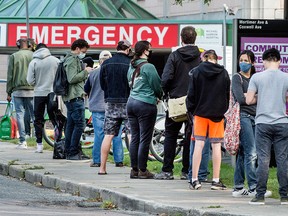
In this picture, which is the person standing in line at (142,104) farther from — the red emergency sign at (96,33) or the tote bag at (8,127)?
the red emergency sign at (96,33)

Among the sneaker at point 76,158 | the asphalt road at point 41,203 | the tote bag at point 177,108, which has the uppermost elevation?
the tote bag at point 177,108

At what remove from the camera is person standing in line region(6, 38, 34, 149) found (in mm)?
21281

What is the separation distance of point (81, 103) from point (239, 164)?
529 centimetres

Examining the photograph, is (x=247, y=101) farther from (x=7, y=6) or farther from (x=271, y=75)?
→ (x=7, y=6)

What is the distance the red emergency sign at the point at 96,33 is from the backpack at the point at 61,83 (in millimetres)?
20032

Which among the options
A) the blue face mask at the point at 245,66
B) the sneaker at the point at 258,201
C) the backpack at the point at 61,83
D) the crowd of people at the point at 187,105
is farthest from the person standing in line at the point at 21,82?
the sneaker at the point at 258,201

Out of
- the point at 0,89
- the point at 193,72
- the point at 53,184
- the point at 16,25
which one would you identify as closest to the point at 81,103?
the point at 53,184

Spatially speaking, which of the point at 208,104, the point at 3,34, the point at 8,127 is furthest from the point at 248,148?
the point at 3,34

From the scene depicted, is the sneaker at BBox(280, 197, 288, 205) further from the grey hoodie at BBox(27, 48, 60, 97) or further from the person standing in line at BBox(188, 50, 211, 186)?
the grey hoodie at BBox(27, 48, 60, 97)

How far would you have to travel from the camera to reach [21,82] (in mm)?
21281

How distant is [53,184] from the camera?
51.0 feet

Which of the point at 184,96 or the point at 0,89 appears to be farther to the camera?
the point at 0,89

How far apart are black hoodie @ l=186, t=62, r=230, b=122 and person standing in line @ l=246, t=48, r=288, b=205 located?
138 cm

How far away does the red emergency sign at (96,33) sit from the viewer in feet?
126
